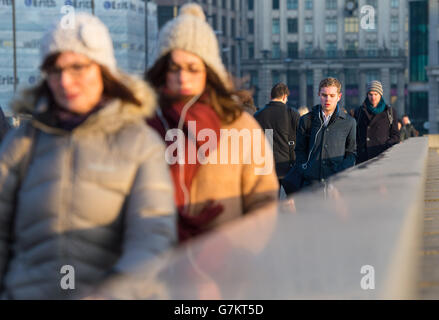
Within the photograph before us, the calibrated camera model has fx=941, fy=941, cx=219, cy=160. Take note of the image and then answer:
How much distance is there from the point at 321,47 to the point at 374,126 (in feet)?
317

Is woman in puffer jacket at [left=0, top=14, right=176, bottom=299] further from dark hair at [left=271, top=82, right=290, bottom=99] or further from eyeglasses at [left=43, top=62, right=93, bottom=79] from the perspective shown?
dark hair at [left=271, top=82, right=290, bottom=99]

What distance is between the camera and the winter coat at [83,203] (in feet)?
9.96

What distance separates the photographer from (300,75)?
104938mm

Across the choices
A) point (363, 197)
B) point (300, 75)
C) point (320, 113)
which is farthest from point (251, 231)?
point (300, 75)

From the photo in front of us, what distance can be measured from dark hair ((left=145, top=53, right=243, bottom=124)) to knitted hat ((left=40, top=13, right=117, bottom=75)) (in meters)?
0.68

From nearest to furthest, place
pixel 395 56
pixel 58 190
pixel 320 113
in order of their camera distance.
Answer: pixel 58 190 < pixel 320 113 < pixel 395 56

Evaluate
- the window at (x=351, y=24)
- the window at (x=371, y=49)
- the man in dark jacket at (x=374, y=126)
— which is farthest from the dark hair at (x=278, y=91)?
the window at (x=351, y=24)

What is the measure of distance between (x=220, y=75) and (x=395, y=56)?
102m

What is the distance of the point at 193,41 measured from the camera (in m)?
3.94

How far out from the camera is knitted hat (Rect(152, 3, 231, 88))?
12.9 feet

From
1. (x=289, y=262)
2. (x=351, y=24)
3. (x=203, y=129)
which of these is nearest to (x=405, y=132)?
(x=203, y=129)

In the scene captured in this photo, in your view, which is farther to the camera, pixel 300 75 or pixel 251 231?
pixel 300 75

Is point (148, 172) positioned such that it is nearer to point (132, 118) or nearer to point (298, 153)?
point (132, 118)

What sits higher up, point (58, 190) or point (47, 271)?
point (58, 190)
